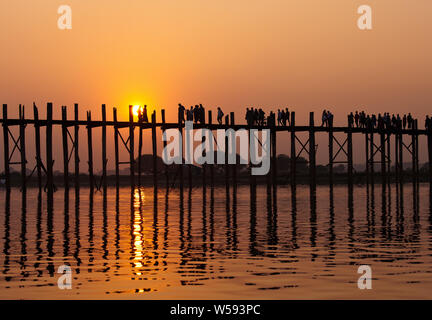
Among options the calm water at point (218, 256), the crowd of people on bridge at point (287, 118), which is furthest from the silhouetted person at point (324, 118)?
the calm water at point (218, 256)

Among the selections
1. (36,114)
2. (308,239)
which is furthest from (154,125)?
(308,239)

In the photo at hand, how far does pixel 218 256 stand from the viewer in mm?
14859

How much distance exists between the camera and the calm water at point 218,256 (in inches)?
443

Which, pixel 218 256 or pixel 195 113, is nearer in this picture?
pixel 218 256

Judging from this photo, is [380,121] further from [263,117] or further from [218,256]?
[218,256]

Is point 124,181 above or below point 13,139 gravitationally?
below

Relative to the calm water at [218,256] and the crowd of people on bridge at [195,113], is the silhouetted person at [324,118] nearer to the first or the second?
the crowd of people on bridge at [195,113]

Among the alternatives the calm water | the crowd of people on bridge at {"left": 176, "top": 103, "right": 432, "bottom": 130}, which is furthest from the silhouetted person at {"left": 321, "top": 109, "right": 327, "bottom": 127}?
the calm water

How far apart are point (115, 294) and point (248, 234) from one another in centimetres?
854

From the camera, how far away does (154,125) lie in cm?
4047

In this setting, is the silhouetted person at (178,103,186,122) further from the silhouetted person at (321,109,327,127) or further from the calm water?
the calm water

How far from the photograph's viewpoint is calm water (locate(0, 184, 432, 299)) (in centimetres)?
1126

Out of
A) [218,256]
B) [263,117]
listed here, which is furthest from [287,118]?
[218,256]
